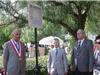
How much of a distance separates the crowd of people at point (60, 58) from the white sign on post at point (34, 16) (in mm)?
488

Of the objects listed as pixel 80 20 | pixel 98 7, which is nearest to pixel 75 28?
pixel 80 20

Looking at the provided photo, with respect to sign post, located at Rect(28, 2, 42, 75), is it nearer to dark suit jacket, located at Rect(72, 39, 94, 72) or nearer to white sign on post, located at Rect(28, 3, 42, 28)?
white sign on post, located at Rect(28, 3, 42, 28)

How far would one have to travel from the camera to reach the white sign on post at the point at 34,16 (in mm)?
9234

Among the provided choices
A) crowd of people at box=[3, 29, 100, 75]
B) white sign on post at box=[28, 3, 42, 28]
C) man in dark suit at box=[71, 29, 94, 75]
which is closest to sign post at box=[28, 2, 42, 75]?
white sign on post at box=[28, 3, 42, 28]

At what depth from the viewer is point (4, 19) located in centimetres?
1452

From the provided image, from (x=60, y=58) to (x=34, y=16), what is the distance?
127cm

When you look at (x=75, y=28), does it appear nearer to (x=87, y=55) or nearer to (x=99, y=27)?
(x=99, y=27)

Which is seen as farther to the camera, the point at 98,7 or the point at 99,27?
the point at 99,27

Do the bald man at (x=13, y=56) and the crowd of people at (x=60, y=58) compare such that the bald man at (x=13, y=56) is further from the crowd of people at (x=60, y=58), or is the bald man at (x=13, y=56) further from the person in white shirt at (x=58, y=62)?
the person in white shirt at (x=58, y=62)

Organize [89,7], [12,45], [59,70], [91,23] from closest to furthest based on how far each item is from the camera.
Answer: [12,45] → [59,70] → [89,7] → [91,23]

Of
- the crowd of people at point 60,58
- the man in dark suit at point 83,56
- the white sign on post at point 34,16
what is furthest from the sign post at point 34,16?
the man in dark suit at point 83,56

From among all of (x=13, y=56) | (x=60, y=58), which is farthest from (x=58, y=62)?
(x=13, y=56)

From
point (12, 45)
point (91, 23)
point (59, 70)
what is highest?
point (91, 23)

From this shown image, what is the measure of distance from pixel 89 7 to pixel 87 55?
16.9 feet
